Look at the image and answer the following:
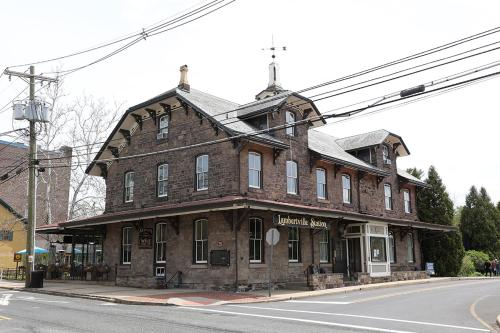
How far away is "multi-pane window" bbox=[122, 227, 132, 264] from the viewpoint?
26645 millimetres

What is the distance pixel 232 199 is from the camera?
19.5m

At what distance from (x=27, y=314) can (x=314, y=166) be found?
16.3m

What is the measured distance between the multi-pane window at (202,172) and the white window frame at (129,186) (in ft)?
18.0

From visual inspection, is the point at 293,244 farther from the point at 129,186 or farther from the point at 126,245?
the point at 129,186

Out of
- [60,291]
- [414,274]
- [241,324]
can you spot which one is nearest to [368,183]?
[414,274]

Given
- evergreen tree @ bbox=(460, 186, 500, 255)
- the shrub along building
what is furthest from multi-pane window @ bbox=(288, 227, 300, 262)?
evergreen tree @ bbox=(460, 186, 500, 255)

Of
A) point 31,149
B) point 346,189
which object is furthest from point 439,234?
point 31,149

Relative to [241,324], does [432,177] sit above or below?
above

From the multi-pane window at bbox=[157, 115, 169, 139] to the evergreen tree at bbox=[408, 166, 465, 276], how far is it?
68.7 ft

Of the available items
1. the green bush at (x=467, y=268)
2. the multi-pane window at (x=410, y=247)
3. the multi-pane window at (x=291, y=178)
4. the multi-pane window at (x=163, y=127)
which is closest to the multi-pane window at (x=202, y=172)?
the multi-pane window at (x=163, y=127)

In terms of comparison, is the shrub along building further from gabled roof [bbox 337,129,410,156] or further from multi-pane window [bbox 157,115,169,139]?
gabled roof [bbox 337,129,410,156]

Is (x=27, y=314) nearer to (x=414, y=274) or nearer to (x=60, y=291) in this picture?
(x=60, y=291)

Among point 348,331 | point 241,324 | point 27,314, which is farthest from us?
point 27,314

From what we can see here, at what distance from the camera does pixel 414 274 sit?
96.3 ft
